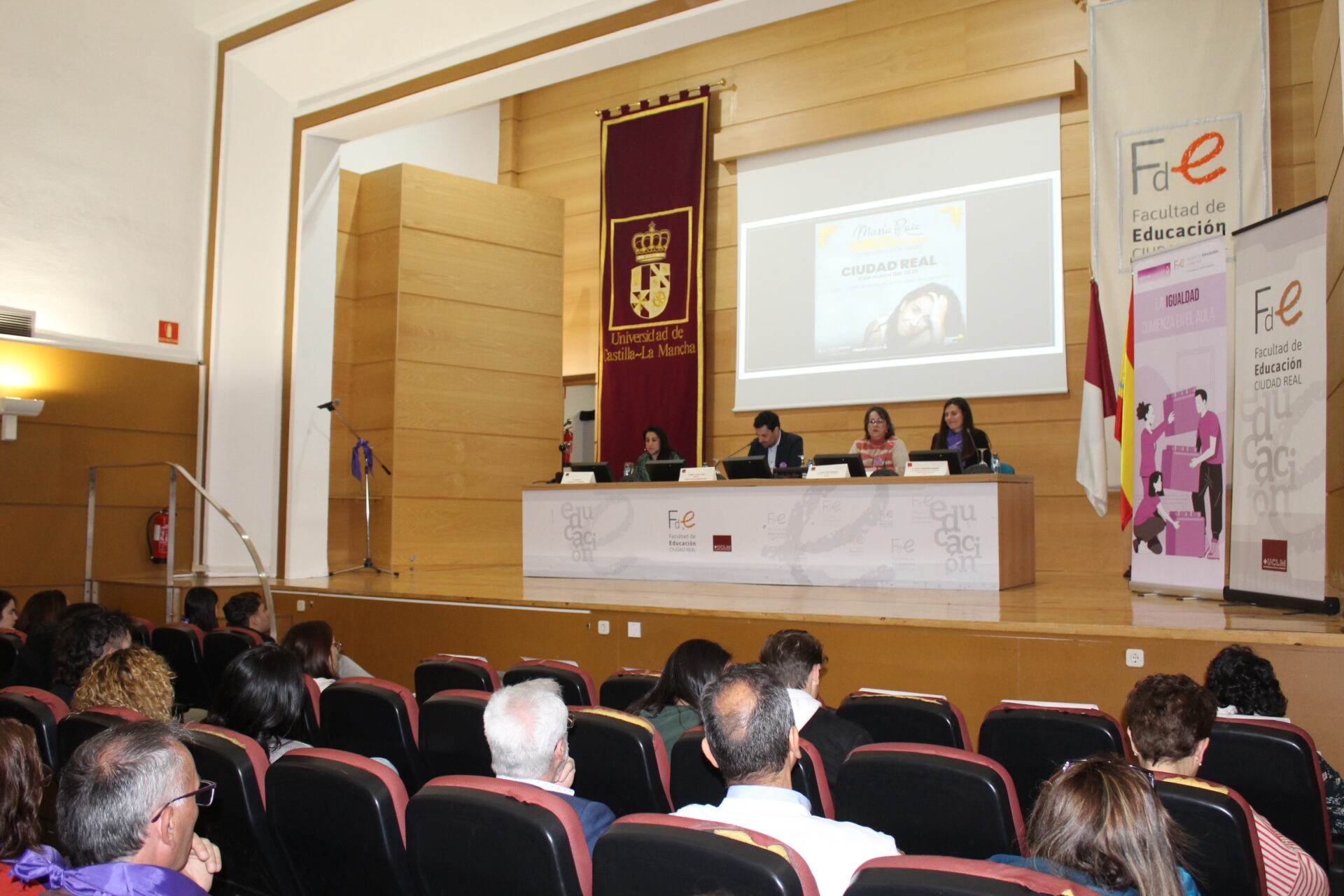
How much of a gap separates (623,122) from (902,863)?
8.19 metres

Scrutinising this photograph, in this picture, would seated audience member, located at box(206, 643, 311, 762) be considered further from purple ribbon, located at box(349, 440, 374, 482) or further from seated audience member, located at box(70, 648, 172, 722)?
purple ribbon, located at box(349, 440, 374, 482)

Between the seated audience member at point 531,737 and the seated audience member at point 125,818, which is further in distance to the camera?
the seated audience member at point 531,737

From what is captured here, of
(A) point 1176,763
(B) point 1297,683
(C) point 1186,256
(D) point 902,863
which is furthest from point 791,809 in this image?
(C) point 1186,256

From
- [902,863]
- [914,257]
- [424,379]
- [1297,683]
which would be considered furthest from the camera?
[424,379]

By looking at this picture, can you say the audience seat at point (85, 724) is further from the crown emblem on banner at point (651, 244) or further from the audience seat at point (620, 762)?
the crown emblem on banner at point (651, 244)

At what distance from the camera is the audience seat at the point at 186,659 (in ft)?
12.7

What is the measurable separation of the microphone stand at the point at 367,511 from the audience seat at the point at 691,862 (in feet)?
20.6

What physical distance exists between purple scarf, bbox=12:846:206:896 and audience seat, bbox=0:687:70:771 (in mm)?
1070

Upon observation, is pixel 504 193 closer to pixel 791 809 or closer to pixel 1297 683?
pixel 1297 683

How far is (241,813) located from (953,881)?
4.68 feet

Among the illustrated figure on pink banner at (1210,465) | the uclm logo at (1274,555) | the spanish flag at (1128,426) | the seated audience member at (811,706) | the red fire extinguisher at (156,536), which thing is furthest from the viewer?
the red fire extinguisher at (156,536)

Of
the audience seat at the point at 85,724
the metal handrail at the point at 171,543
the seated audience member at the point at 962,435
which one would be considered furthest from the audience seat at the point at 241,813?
the seated audience member at the point at 962,435

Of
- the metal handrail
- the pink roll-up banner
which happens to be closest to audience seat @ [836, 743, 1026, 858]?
the pink roll-up banner

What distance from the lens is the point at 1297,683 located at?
318cm
